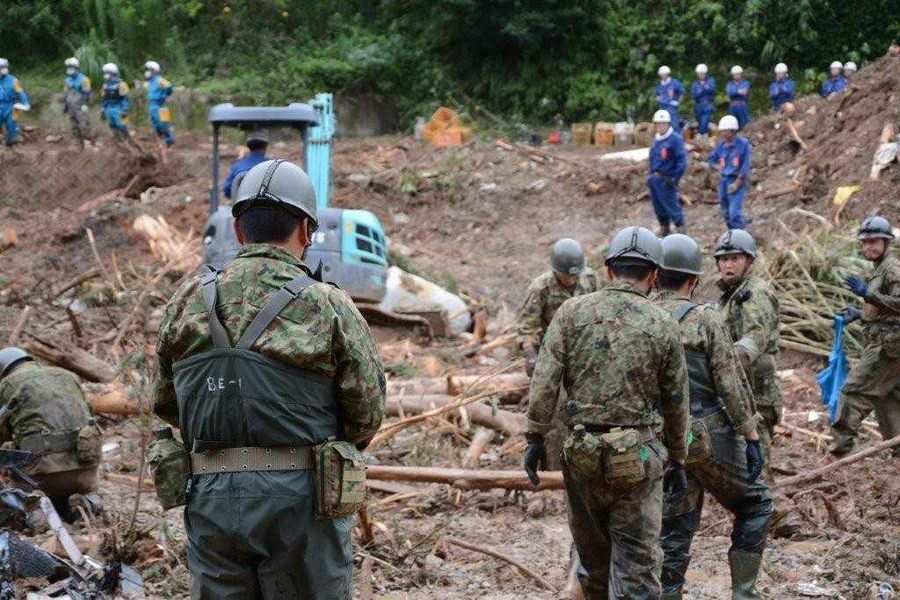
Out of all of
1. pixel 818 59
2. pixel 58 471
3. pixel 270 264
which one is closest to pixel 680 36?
pixel 818 59

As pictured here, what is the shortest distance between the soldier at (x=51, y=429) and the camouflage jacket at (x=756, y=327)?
3.67 metres

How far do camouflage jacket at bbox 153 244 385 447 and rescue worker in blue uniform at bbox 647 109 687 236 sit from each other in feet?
39.8

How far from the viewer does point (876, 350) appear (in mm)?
8539

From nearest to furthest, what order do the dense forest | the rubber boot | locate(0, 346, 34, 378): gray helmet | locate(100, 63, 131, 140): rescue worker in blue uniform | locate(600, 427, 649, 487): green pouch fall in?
1. locate(600, 427, 649, 487): green pouch
2. the rubber boot
3. locate(0, 346, 34, 378): gray helmet
4. locate(100, 63, 131, 140): rescue worker in blue uniform
5. the dense forest

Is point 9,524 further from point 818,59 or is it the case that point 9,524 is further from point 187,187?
point 818,59

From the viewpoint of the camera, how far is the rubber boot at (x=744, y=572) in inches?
220

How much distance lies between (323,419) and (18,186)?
19.1 metres

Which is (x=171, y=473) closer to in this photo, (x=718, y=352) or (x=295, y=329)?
(x=295, y=329)

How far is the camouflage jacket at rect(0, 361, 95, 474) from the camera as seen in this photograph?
679 centimetres

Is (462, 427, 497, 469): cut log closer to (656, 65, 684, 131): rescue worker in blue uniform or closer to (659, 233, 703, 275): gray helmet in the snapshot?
(659, 233, 703, 275): gray helmet

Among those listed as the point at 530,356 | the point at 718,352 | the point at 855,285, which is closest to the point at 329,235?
the point at 530,356

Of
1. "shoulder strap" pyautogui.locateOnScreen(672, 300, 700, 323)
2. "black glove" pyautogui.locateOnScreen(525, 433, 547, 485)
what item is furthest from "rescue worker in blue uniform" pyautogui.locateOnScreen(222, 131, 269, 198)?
"black glove" pyautogui.locateOnScreen(525, 433, 547, 485)

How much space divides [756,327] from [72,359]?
237 inches

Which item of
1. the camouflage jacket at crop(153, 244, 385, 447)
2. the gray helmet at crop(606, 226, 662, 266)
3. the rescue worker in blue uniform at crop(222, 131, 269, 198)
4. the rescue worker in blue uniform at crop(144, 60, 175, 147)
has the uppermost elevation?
the rescue worker in blue uniform at crop(144, 60, 175, 147)
